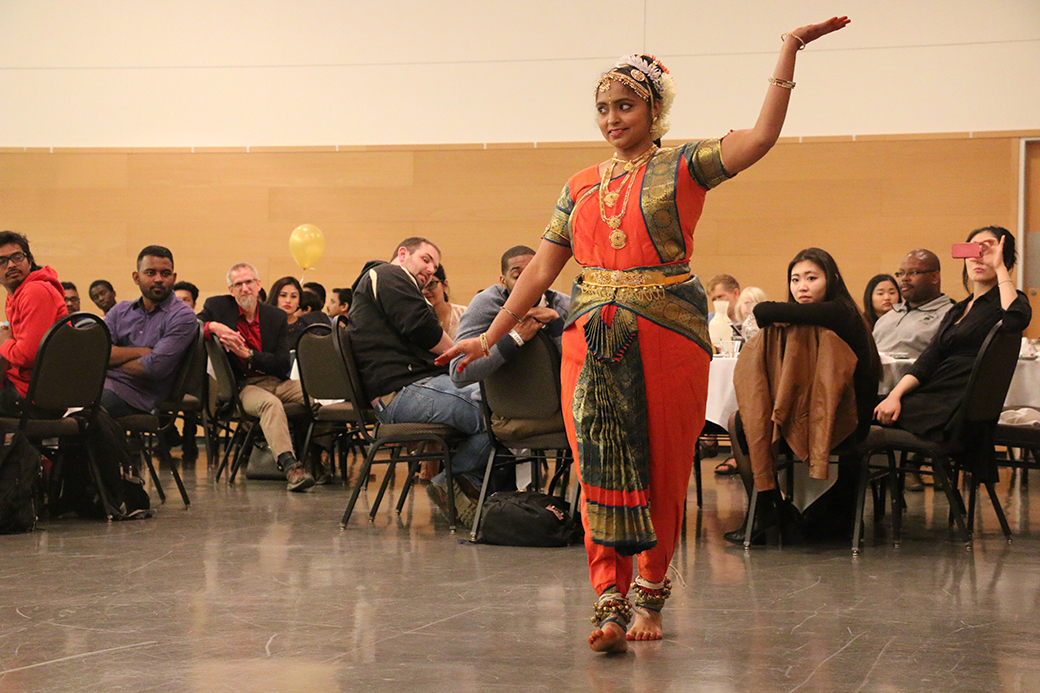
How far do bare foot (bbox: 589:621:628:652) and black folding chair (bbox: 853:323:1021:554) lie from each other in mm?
1649

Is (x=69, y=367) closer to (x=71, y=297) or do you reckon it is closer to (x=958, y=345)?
(x=958, y=345)

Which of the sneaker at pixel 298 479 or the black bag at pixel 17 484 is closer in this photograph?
the black bag at pixel 17 484

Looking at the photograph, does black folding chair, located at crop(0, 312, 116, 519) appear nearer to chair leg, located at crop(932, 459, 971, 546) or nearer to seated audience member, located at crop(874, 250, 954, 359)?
chair leg, located at crop(932, 459, 971, 546)

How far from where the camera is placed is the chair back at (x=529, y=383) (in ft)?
12.5

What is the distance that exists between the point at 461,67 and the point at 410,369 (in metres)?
5.32

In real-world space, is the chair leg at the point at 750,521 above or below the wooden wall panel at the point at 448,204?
below

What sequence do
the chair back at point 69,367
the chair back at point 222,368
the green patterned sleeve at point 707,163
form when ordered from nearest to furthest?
the green patterned sleeve at point 707,163
the chair back at point 69,367
the chair back at point 222,368

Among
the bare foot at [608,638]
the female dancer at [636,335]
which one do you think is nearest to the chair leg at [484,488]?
the female dancer at [636,335]

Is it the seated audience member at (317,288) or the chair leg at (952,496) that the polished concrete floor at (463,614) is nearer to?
the chair leg at (952,496)

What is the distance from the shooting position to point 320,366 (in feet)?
18.1

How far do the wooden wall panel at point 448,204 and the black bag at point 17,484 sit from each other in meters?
5.20

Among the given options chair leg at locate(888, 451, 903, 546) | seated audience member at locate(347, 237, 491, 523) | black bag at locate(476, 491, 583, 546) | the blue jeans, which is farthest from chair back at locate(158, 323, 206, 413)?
chair leg at locate(888, 451, 903, 546)

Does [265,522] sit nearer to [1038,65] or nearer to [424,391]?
[424,391]

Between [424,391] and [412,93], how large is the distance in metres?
5.43
